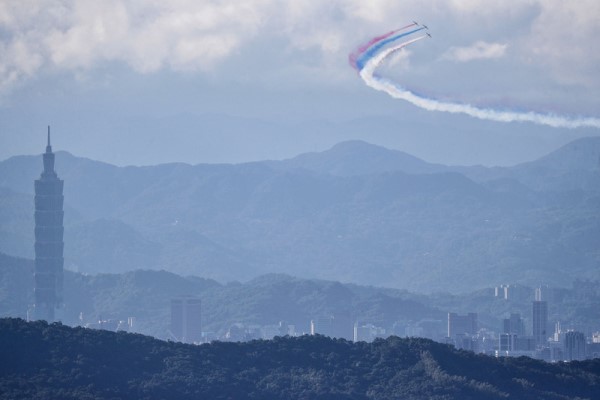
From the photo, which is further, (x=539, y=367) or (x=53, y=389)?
(x=539, y=367)

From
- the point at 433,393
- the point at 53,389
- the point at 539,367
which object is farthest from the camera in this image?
the point at 539,367

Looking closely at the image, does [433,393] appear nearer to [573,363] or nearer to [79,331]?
[573,363]

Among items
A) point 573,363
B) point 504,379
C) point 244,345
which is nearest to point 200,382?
point 244,345

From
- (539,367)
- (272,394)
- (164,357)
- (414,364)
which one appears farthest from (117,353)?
(539,367)

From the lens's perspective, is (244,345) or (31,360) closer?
(31,360)

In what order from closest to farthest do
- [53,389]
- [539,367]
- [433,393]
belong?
[53,389], [433,393], [539,367]

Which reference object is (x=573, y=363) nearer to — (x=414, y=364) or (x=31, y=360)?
(x=414, y=364)
